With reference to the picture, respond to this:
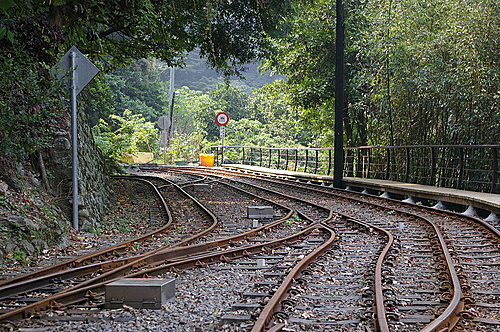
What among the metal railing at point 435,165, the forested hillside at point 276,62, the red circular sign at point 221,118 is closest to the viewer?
the forested hillside at point 276,62

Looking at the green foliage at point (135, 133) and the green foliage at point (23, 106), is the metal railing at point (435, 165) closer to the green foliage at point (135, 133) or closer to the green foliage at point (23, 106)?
the green foliage at point (23, 106)

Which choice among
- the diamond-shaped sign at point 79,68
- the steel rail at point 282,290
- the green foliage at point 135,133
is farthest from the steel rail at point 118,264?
the green foliage at point 135,133

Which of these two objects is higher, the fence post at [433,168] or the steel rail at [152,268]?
the fence post at [433,168]

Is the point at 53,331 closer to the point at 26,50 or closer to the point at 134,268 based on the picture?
the point at 134,268

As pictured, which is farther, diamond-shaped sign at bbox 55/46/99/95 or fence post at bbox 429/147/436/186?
fence post at bbox 429/147/436/186

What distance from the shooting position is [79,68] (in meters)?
8.41

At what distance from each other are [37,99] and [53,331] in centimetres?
463

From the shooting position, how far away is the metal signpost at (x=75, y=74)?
8234 mm

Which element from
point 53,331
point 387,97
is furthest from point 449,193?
point 53,331

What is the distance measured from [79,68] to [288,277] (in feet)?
15.4

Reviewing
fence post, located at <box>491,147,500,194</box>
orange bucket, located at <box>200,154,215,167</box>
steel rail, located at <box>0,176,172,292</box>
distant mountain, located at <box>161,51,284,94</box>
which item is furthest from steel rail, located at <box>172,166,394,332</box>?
distant mountain, located at <box>161,51,284,94</box>

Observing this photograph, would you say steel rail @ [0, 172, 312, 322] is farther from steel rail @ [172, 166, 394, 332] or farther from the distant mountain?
the distant mountain

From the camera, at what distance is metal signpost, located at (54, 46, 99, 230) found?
8234mm

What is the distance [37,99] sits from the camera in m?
7.95
